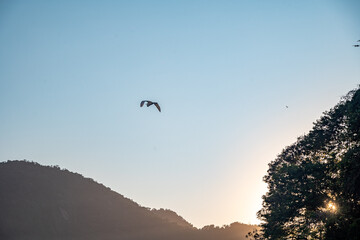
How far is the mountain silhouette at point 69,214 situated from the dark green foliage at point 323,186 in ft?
279

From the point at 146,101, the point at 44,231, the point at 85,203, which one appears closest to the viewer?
the point at 146,101

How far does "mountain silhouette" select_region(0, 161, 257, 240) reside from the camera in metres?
97.8

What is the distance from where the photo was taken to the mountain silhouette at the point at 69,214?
321 feet

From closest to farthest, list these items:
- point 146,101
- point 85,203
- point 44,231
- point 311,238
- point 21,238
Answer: point 146,101, point 311,238, point 21,238, point 44,231, point 85,203

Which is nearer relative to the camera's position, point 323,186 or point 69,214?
point 323,186

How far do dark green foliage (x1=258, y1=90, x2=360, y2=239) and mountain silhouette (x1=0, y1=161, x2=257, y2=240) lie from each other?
85.1 m

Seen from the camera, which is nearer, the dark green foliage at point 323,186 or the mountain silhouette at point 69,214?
the dark green foliage at point 323,186

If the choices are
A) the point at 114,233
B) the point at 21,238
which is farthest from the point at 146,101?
the point at 114,233

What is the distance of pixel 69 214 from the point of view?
10875cm

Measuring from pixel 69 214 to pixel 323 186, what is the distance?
100919 mm

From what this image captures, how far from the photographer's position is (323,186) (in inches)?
1037

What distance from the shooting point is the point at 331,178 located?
26.1 metres

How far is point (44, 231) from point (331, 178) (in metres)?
95.3

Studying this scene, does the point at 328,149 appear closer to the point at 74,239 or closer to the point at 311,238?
the point at 311,238
